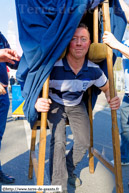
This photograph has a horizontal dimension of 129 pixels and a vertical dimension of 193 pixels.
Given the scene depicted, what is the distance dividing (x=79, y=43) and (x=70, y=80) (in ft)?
1.19

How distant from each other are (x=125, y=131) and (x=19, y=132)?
2764 mm

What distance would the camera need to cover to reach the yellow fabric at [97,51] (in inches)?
85.1

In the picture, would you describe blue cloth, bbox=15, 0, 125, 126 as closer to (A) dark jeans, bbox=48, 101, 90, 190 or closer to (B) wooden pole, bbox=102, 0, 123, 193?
(B) wooden pole, bbox=102, 0, 123, 193

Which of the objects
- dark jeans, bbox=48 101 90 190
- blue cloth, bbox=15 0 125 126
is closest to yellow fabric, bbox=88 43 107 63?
blue cloth, bbox=15 0 125 126

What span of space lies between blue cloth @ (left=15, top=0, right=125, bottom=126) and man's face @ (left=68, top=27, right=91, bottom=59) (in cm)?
22

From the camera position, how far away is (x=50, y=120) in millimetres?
2250

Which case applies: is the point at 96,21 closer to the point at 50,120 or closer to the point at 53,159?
the point at 50,120

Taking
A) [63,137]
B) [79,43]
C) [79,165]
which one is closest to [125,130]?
[79,165]

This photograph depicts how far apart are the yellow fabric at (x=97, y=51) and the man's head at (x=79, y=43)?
62mm

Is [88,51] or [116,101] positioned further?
[88,51]

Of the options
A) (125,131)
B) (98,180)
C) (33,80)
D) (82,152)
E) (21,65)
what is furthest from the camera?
(125,131)

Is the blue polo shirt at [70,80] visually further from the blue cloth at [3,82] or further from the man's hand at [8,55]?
the blue cloth at [3,82]

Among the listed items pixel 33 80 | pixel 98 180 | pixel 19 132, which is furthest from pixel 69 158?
pixel 19 132

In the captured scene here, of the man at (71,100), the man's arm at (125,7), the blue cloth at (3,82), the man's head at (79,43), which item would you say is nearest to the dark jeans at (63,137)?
the man at (71,100)
